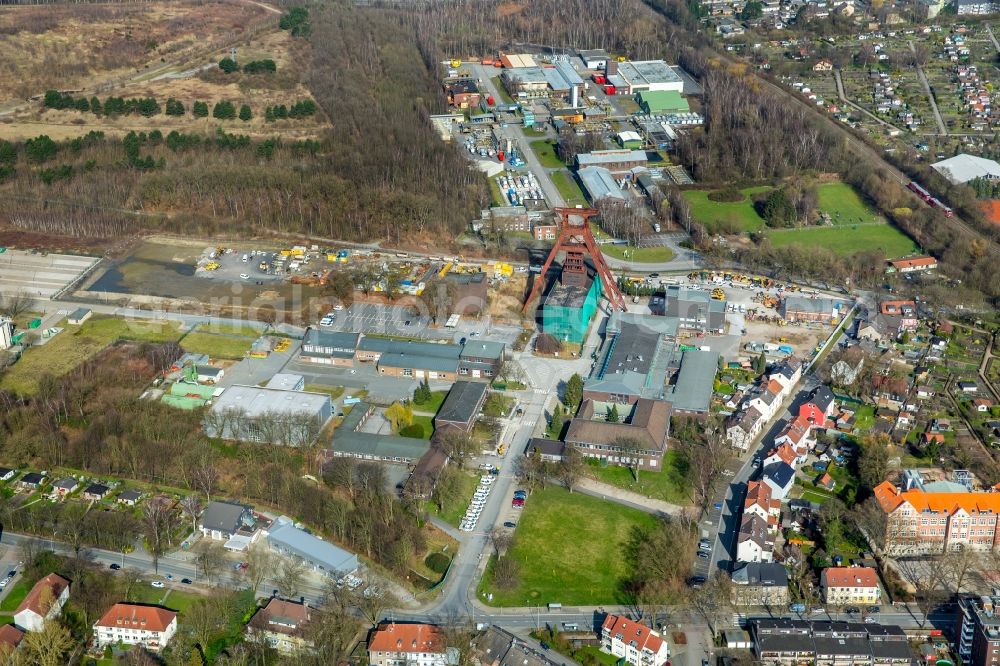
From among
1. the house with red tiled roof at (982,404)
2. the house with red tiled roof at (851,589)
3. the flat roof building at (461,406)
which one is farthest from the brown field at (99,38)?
the house with red tiled roof at (851,589)

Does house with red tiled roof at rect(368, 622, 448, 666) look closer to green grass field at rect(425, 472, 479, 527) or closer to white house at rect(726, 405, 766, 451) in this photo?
green grass field at rect(425, 472, 479, 527)

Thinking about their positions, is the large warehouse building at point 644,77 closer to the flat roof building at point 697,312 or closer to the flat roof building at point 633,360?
the flat roof building at point 697,312

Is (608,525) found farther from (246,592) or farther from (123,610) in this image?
(123,610)

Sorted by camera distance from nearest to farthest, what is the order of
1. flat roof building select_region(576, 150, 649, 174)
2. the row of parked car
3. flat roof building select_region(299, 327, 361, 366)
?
1. the row of parked car
2. flat roof building select_region(299, 327, 361, 366)
3. flat roof building select_region(576, 150, 649, 174)

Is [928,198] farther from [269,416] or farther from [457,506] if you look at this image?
[269,416]

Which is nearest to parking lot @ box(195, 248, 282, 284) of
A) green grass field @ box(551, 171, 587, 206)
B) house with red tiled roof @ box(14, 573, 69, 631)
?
green grass field @ box(551, 171, 587, 206)

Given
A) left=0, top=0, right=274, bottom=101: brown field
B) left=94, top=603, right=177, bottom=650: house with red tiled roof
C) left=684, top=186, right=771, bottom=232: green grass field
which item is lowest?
left=684, top=186, right=771, bottom=232: green grass field
